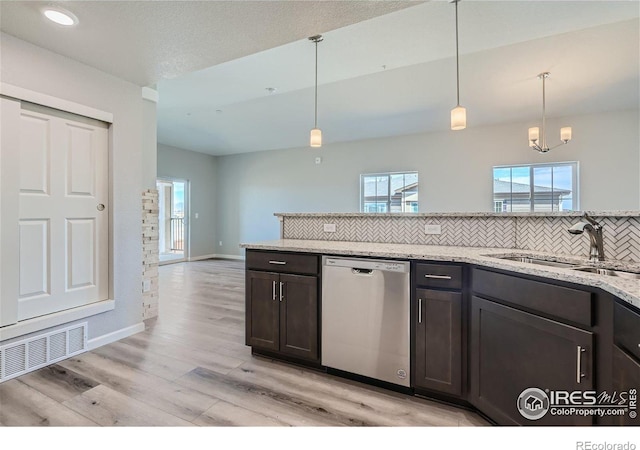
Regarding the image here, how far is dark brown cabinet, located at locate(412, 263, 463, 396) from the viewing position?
1.77 m

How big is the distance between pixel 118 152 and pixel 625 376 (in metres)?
3.47

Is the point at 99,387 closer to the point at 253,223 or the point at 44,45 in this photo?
the point at 44,45

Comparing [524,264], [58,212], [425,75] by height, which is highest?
[425,75]

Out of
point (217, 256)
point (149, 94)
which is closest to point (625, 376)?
point (149, 94)

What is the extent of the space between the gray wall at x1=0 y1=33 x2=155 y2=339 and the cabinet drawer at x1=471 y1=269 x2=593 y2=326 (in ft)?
9.31

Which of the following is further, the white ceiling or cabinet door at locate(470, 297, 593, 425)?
the white ceiling

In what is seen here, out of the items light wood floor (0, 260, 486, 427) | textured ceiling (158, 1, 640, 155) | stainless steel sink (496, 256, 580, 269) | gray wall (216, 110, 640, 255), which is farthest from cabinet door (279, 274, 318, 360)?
gray wall (216, 110, 640, 255)

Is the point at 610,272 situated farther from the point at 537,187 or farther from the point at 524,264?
the point at 537,187

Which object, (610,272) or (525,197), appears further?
(525,197)

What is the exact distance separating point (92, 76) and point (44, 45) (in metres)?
0.35

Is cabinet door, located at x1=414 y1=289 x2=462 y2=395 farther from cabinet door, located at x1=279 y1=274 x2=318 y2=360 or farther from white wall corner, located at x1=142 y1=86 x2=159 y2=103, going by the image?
white wall corner, located at x1=142 y1=86 x2=159 y2=103

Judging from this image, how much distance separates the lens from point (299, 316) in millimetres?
2244

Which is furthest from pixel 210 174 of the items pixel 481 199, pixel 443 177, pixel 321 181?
pixel 481 199

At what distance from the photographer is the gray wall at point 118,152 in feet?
7.41
